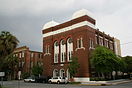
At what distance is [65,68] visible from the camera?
1677 inches

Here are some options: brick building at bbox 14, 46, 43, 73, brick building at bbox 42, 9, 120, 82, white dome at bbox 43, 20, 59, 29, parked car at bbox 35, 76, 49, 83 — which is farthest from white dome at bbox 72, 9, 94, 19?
brick building at bbox 14, 46, 43, 73

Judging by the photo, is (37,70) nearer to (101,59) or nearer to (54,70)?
(54,70)

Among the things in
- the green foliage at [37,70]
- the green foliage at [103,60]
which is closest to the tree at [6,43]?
the green foliage at [103,60]

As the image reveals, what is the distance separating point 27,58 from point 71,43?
915 inches

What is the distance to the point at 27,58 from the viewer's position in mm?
60281

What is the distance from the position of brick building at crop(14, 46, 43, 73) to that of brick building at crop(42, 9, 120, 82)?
1339 cm

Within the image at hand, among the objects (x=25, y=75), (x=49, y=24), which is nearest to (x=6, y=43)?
(x=49, y=24)

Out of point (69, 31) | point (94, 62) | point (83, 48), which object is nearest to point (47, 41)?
point (69, 31)

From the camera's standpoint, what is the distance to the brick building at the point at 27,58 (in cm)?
6005

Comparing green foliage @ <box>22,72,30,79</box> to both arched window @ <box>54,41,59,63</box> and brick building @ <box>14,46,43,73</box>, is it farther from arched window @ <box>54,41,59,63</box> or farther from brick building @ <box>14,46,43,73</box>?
arched window @ <box>54,41,59,63</box>

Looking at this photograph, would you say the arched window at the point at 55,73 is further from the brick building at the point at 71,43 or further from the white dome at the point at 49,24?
the white dome at the point at 49,24

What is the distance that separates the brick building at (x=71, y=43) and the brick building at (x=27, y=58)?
43.9 feet

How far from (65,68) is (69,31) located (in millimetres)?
9767

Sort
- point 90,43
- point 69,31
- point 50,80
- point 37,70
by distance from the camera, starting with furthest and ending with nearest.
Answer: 1. point 37,70
2. point 69,31
3. point 90,43
4. point 50,80
